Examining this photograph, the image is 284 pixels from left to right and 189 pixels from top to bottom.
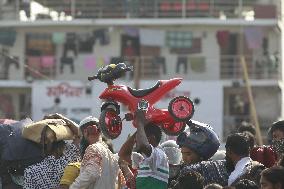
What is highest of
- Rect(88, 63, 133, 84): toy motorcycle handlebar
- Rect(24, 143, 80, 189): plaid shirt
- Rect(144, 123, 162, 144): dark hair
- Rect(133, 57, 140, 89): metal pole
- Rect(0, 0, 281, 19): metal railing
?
Rect(0, 0, 281, 19): metal railing

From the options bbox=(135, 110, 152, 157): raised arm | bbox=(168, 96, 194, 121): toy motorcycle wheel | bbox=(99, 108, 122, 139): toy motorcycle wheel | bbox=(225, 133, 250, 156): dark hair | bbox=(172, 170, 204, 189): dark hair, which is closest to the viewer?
bbox=(172, 170, 204, 189): dark hair

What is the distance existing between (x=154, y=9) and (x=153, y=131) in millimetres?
23486

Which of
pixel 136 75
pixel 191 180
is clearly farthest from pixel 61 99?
pixel 191 180

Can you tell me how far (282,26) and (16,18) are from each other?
27.9 ft

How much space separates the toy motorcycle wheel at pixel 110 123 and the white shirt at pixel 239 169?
3.17ft

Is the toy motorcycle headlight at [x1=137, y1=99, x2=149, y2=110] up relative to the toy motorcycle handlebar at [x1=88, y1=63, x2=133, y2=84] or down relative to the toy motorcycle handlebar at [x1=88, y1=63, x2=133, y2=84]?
down

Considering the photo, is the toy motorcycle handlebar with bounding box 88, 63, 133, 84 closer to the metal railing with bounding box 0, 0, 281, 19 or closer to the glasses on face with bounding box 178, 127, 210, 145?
the glasses on face with bounding box 178, 127, 210, 145

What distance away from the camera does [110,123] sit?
7.31 meters

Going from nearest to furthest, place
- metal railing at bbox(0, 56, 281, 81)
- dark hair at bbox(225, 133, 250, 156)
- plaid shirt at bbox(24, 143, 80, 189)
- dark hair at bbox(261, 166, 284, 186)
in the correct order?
dark hair at bbox(261, 166, 284, 186), dark hair at bbox(225, 133, 250, 156), plaid shirt at bbox(24, 143, 80, 189), metal railing at bbox(0, 56, 281, 81)

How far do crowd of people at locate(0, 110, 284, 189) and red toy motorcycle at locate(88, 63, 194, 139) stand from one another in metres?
0.12

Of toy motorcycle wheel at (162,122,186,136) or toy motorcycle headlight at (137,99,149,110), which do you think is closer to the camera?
toy motorcycle headlight at (137,99,149,110)

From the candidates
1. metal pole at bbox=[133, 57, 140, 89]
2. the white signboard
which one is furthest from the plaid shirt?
the white signboard

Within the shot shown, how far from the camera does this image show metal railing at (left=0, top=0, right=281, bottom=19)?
3056 centimetres

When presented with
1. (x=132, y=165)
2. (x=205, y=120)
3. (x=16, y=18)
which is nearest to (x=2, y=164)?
(x=132, y=165)
